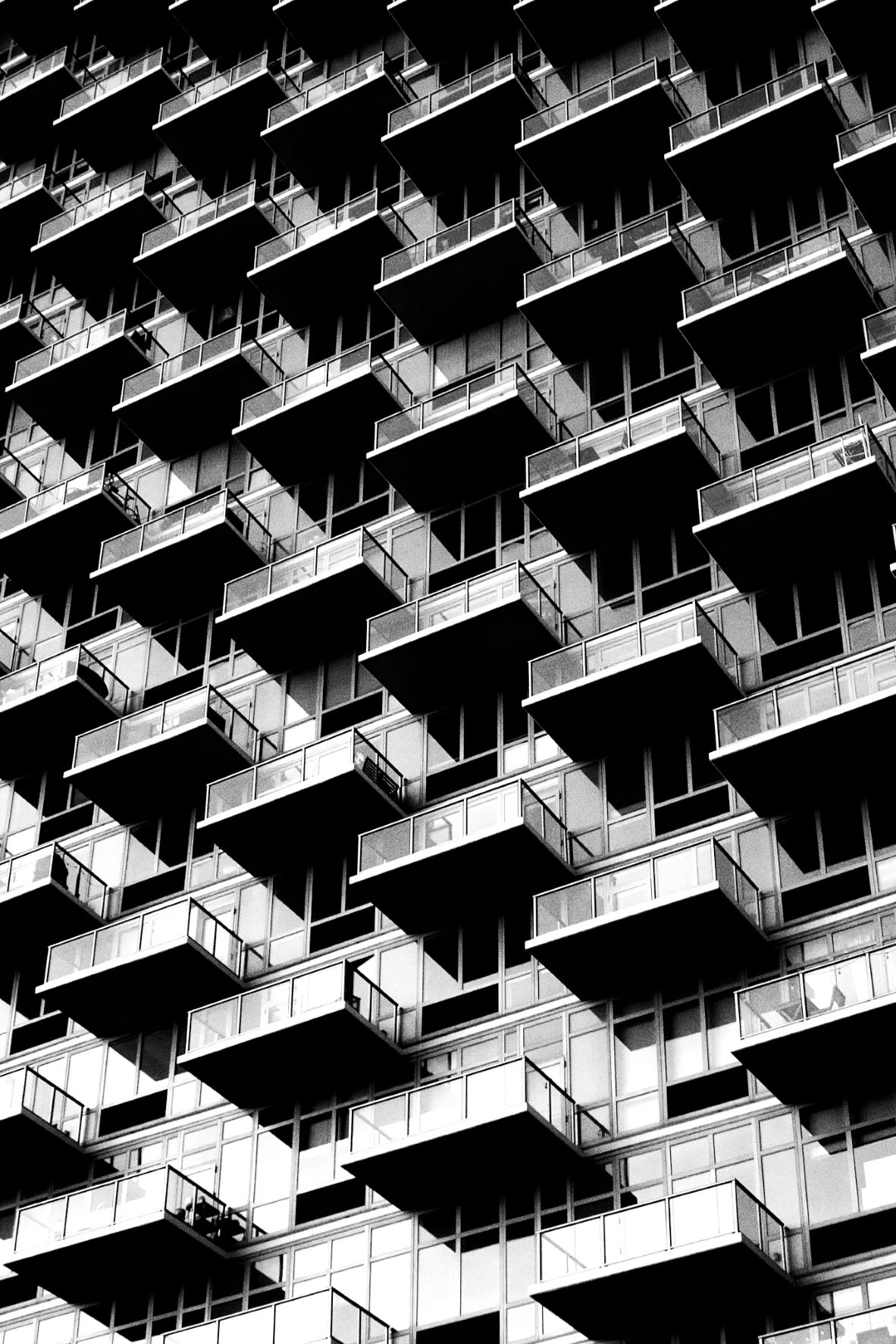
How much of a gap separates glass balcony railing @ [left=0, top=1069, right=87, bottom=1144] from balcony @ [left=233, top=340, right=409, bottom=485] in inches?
489

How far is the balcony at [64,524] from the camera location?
38594 mm

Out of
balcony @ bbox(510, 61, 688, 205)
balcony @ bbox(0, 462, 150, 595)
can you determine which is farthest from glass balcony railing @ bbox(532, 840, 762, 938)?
balcony @ bbox(510, 61, 688, 205)

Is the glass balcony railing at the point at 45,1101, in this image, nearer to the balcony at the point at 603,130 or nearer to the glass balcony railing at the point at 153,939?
the glass balcony railing at the point at 153,939

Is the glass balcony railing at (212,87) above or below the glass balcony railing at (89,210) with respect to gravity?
above

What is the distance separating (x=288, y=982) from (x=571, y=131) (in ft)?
56.0

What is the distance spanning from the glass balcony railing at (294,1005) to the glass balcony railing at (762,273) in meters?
12.4

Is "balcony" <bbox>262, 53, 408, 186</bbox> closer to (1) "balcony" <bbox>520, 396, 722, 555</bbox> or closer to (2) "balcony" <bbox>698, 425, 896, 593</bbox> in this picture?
(1) "balcony" <bbox>520, 396, 722, 555</bbox>

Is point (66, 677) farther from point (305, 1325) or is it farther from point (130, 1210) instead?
point (305, 1325)

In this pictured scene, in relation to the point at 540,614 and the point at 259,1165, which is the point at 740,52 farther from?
the point at 259,1165

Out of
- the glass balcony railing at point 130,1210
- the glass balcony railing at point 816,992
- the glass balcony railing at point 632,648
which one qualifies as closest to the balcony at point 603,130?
the glass balcony railing at point 632,648

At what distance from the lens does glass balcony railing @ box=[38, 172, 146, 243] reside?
44188 millimetres

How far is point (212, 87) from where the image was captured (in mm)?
44188

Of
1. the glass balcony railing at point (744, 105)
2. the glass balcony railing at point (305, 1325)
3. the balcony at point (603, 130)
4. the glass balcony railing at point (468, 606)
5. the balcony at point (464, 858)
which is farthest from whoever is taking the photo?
the balcony at point (603, 130)

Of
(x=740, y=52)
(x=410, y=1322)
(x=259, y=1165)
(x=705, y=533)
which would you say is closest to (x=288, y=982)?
(x=259, y=1165)
